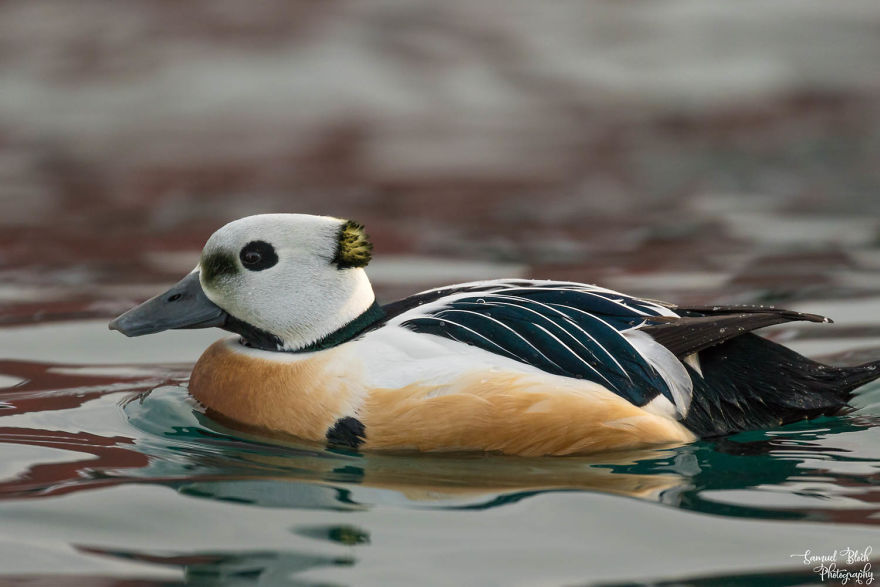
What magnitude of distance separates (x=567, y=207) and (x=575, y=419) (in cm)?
789

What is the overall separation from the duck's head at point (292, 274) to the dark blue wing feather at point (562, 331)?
348 mm

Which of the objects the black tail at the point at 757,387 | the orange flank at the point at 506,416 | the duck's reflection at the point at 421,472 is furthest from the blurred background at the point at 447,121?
the orange flank at the point at 506,416

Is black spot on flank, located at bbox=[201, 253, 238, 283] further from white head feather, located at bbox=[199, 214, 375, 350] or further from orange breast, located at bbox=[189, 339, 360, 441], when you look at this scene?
orange breast, located at bbox=[189, 339, 360, 441]

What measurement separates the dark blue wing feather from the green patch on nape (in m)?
0.34

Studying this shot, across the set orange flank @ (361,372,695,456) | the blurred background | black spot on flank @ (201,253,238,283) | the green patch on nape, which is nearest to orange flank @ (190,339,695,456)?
orange flank @ (361,372,695,456)

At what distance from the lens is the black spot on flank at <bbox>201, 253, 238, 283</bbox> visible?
5.38 metres

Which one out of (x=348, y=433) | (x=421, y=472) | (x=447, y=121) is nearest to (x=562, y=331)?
(x=421, y=472)

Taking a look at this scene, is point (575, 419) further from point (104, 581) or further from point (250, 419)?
point (104, 581)

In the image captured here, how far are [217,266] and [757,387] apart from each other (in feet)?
6.95

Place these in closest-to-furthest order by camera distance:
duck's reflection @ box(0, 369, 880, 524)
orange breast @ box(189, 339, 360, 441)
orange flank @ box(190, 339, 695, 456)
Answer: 1. duck's reflection @ box(0, 369, 880, 524)
2. orange flank @ box(190, 339, 695, 456)
3. orange breast @ box(189, 339, 360, 441)

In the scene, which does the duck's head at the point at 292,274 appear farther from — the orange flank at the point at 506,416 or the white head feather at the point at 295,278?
the orange flank at the point at 506,416

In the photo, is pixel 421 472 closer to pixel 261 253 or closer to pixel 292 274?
pixel 292 274

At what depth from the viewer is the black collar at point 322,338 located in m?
5.34

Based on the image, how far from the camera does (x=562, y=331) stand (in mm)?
Answer: 5039
